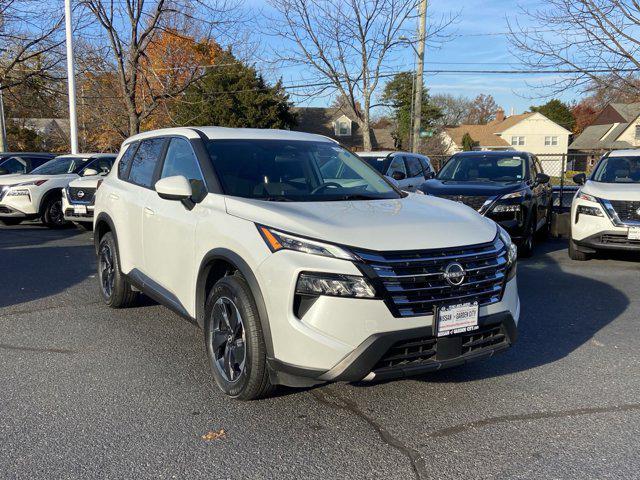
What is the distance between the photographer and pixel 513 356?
460 centimetres

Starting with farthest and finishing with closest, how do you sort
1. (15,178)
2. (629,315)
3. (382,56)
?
1. (382,56)
2. (15,178)
3. (629,315)

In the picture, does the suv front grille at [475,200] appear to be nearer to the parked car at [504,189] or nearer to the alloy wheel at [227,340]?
the parked car at [504,189]

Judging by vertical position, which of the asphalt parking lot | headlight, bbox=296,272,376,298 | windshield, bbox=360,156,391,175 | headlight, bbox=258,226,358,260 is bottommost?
the asphalt parking lot

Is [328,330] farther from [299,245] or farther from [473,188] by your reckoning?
[473,188]

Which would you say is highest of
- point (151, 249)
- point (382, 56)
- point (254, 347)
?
point (382, 56)

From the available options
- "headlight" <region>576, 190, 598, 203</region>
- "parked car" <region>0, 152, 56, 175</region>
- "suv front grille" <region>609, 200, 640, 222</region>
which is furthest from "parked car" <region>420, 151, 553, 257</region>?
"parked car" <region>0, 152, 56, 175</region>

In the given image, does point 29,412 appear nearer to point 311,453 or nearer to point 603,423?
point 311,453

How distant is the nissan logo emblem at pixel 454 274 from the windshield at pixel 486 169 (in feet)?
22.3

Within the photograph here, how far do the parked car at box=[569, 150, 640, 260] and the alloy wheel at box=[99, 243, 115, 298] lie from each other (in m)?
6.62

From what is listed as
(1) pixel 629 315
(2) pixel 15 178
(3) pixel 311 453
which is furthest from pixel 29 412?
(2) pixel 15 178

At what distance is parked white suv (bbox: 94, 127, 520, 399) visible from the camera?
3127 mm

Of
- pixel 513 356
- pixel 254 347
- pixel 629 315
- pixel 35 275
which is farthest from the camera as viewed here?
pixel 35 275

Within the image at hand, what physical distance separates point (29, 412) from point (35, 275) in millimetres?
4629

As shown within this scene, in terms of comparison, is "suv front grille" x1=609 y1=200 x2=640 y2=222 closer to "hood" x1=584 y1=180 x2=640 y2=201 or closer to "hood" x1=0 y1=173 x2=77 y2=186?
"hood" x1=584 y1=180 x2=640 y2=201
